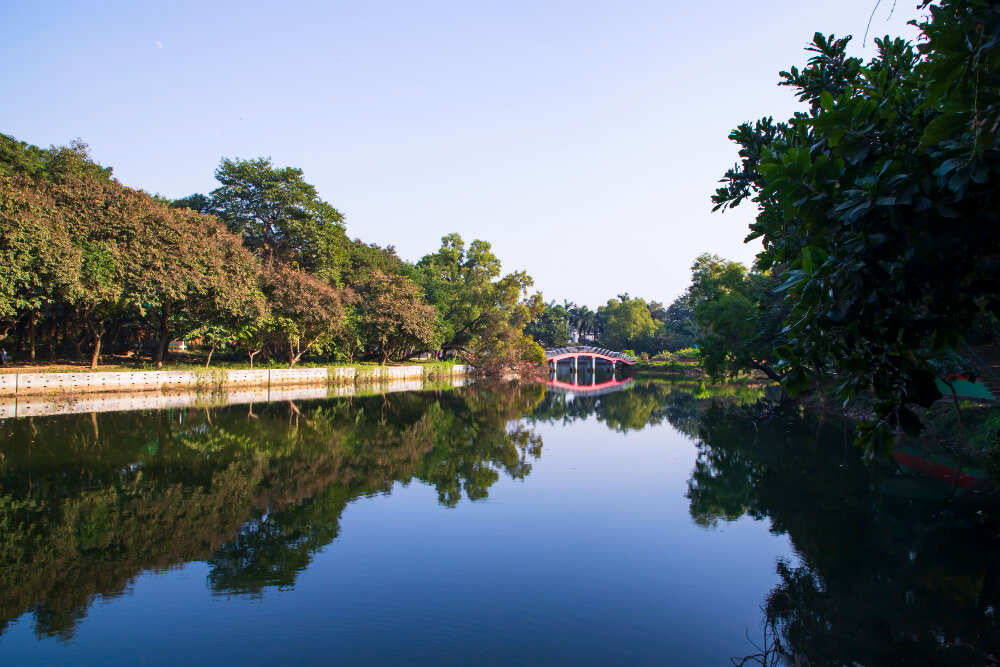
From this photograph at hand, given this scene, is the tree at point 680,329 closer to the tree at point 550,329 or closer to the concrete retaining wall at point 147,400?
the tree at point 550,329

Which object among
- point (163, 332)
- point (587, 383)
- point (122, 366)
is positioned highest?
point (163, 332)

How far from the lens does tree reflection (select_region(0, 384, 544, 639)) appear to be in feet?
17.8

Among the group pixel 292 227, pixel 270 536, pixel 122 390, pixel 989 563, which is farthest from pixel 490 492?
pixel 292 227

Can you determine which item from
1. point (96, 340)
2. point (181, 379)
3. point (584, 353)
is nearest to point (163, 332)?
point (181, 379)

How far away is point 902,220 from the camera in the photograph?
7.88ft

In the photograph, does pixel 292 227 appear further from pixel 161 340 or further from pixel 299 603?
pixel 299 603

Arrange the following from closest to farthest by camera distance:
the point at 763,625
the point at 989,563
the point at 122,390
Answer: the point at 763,625
the point at 989,563
the point at 122,390

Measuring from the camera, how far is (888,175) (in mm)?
2600

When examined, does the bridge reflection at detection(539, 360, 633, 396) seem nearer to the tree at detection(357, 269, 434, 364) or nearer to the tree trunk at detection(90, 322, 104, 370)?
the tree at detection(357, 269, 434, 364)

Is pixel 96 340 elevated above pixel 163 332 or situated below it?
below

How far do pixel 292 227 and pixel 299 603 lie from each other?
3187 cm

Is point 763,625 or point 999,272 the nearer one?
point 999,272

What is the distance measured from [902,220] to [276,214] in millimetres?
36493

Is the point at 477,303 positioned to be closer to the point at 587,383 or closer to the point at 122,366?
the point at 587,383
